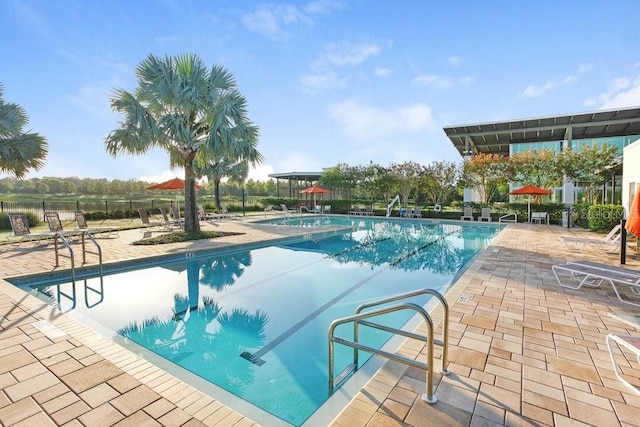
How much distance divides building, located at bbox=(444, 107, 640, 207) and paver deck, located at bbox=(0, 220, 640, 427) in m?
20.2

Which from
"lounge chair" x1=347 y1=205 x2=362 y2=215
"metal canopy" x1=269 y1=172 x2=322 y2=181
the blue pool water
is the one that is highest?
"metal canopy" x1=269 y1=172 x2=322 y2=181

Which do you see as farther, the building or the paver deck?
the building

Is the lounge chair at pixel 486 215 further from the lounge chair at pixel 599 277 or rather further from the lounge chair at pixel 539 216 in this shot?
the lounge chair at pixel 599 277

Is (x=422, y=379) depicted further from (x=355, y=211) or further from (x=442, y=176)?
(x=442, y=176)

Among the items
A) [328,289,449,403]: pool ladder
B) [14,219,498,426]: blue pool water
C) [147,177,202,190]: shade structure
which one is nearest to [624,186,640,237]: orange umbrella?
[328,289,449,403]: pool ladder

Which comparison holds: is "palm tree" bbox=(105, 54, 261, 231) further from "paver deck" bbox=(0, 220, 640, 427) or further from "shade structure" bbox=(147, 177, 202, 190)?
"paver deck" bbox=(0, 220, 640, 427)

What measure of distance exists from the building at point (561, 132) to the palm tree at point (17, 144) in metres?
25.2

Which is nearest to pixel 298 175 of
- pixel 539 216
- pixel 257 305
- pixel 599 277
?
pixel 539 216

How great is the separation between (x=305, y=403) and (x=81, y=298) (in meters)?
4.50

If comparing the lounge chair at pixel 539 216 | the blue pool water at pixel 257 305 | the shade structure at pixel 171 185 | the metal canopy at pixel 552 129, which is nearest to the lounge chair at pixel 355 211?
the lounge chair at pixel 539 216

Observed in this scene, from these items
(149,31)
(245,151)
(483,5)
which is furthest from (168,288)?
(483,5)

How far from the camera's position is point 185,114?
10.1 m

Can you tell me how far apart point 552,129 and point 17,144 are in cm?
2989

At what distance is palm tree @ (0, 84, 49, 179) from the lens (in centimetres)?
989
